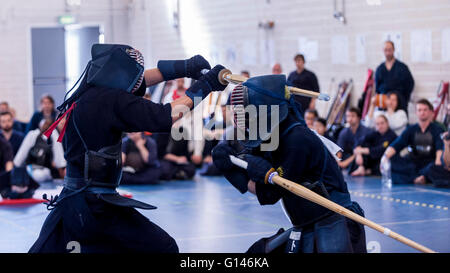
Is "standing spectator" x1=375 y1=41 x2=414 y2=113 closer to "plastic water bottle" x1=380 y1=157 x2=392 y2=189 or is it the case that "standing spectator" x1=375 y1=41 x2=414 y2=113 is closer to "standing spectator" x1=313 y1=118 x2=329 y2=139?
"standing spectator" x1=313 y1=118 x2=329 y2=139

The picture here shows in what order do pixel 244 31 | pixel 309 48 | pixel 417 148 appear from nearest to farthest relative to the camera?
pixel 417 148 → pixel 309 48 → pixel 244 31

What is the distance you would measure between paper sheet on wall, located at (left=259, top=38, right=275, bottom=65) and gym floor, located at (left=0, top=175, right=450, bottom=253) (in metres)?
5.20

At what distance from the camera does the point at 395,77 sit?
492 inches

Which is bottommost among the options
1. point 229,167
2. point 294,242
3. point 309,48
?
point 294,242

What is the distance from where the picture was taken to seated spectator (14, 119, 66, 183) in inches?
454

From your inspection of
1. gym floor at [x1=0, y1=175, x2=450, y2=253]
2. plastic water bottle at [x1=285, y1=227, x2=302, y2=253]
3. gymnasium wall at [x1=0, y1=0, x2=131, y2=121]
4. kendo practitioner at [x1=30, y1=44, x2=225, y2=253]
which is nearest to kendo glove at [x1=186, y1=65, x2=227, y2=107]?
kendo practitioner at [x1=30, y1=44, x2=225, y2=253]

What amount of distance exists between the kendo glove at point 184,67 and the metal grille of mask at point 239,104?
48 cm

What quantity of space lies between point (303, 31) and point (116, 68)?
11.0 m

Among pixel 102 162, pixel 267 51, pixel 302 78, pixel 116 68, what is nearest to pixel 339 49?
pixel 302 78

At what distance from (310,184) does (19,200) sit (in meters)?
6.28

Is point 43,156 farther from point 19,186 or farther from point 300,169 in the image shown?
point 300,169

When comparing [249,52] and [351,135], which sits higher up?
[249,52]
